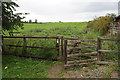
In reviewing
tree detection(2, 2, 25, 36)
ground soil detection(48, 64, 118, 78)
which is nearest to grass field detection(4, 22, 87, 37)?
tree detection(2, 2, 25, 36)

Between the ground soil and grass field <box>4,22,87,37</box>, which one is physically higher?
grass field <box>4,22,87,37</box>

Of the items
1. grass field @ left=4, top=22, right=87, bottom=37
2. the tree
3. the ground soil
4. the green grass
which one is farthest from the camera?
grass field @ left=4, top=22, right=87, bottom=37

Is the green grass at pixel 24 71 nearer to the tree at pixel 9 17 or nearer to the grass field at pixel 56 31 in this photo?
the tree at pixel 9 17

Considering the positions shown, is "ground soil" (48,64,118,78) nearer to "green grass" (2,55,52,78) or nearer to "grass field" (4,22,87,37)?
"green grass" (2,55,52,78)

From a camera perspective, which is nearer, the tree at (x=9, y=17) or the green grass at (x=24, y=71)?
the green grass at (x=24, y=71)

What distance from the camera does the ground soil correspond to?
5450 millimetres

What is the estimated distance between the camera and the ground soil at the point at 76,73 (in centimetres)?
545

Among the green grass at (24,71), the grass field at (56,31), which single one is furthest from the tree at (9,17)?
the grass field at (56,31)

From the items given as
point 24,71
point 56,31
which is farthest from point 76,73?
point 56,31

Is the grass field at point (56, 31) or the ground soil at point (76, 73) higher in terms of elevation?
the grass field at point (56, 31)

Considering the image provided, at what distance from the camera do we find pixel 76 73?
19.5ft

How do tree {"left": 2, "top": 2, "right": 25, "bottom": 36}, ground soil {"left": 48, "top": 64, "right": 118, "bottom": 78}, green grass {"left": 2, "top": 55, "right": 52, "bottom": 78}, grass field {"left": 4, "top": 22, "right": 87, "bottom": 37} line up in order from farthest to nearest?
grass field {"left": 4, "top": 22, "right": 87, "bottom": 37}
tree {"left": 2, "top": 2, "right": 25, "bottom": 36}
green grass {"left": 2, "top": 55, "right": 52, "bottom": 78}
ground soil {"left": 48, "top": 64, "right": 118, "bottom": 78}

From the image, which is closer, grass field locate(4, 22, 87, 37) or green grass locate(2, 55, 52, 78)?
green grass locate(2, 55, 52, 78)

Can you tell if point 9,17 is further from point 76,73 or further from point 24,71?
point 76,73
